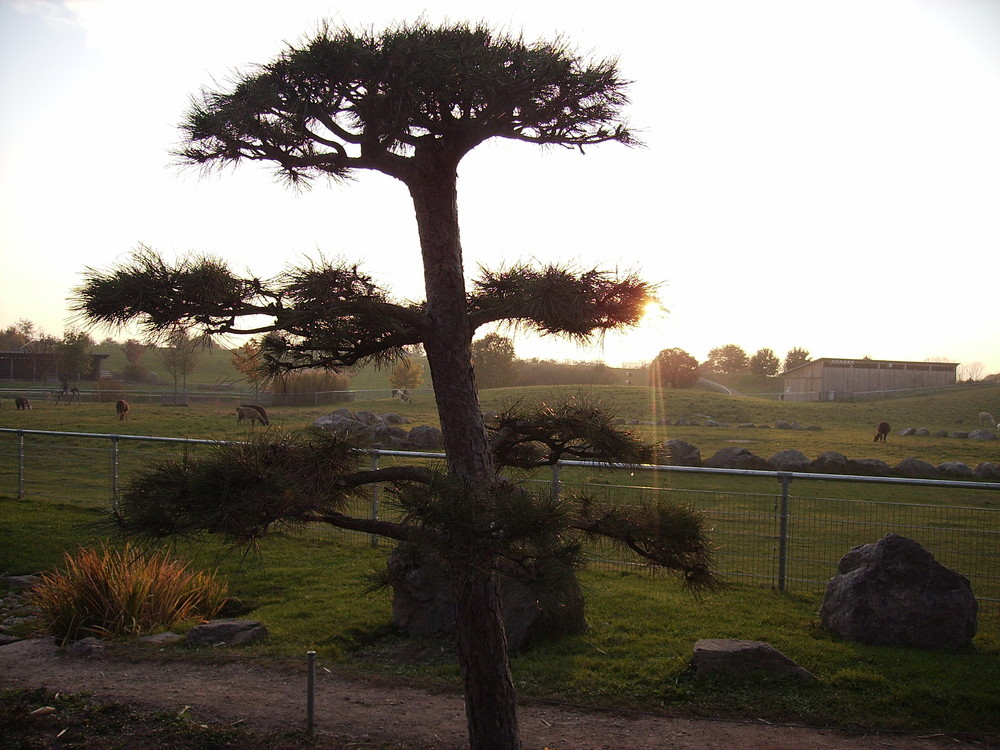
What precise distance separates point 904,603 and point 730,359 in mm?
68407

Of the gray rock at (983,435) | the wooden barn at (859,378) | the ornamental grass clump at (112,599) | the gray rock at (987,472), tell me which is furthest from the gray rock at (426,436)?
the wooden barn at (859,378)

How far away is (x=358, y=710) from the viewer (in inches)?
201

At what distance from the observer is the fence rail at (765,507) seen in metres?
7.77

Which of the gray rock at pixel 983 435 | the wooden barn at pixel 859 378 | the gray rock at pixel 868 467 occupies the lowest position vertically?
the gray rock at pixel 868 467

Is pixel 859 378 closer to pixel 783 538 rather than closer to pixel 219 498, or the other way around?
pixel 783 538

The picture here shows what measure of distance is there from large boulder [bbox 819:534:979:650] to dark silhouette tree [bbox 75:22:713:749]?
3092 mm

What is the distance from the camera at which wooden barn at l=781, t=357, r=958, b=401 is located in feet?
168

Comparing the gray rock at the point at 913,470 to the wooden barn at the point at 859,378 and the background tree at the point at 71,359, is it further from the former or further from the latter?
the background tree at the point at 71,359

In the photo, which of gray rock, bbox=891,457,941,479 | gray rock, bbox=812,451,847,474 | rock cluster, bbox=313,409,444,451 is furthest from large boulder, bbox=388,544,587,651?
gray rock, bbox=891,457,941,479

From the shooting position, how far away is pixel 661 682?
5.50 meters

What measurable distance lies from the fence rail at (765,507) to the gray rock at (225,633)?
1.43 meters

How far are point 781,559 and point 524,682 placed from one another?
3692 mm

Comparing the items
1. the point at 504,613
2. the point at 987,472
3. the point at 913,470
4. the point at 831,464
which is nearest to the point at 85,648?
the point at 504,613

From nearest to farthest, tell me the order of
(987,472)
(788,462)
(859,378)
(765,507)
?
(765,507)
(987,472)
(788,462)
(859,378)
